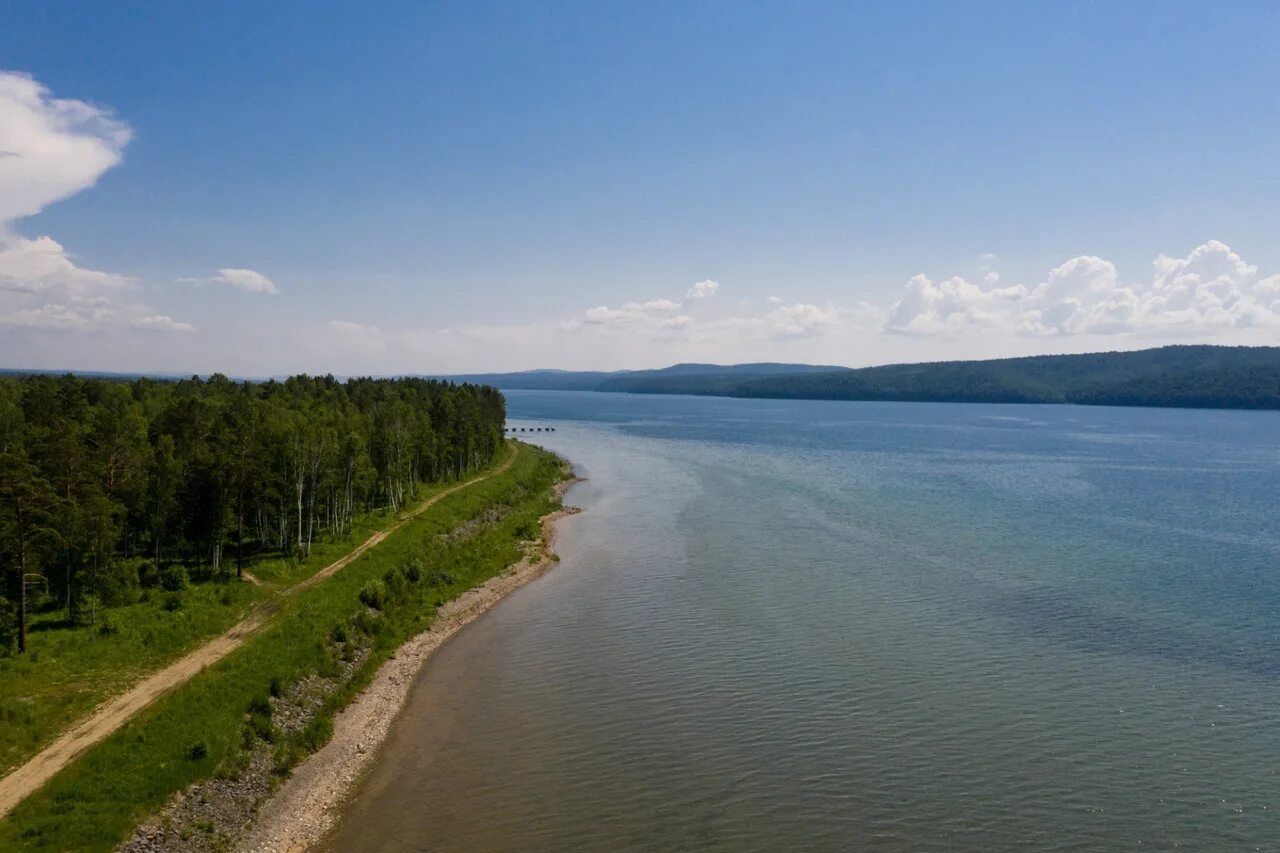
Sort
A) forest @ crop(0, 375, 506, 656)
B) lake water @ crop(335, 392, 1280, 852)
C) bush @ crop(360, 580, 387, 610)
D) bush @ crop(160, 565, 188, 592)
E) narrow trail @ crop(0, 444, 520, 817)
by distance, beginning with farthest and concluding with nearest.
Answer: bush @ crop(360, 580, 387, 610) < bush @ crop(160, 565, 188, 592) < forest @ crop(0, 375, 506, 656) < lake water @ crop(335, 392, 1280, 852) < narrow trail @ crop(0, 444, 520, 817)

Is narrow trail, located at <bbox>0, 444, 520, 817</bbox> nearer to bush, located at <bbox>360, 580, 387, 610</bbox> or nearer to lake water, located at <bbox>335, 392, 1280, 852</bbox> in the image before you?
bush, located at <bbox>360, 580, 387, 610</bbox>

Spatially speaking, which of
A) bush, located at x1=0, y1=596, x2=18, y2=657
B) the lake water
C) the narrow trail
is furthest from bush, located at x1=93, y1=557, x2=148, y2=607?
the lake water

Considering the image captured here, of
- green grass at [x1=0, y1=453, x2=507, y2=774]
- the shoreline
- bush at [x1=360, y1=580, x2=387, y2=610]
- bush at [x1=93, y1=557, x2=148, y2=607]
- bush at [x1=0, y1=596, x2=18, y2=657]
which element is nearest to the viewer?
the shoreline

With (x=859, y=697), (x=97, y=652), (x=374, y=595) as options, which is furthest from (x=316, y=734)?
(x=859, y=697)

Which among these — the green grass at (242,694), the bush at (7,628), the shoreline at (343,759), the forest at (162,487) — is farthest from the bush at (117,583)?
the shoreline at (343,759)

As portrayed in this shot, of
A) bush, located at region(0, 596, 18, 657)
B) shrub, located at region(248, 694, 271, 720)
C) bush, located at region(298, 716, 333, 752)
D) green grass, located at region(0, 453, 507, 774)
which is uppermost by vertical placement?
bush, located at region(0, 596, 18, 657)

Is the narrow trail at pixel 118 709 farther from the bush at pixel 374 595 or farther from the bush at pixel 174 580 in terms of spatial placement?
the bush at pixel 174 580
